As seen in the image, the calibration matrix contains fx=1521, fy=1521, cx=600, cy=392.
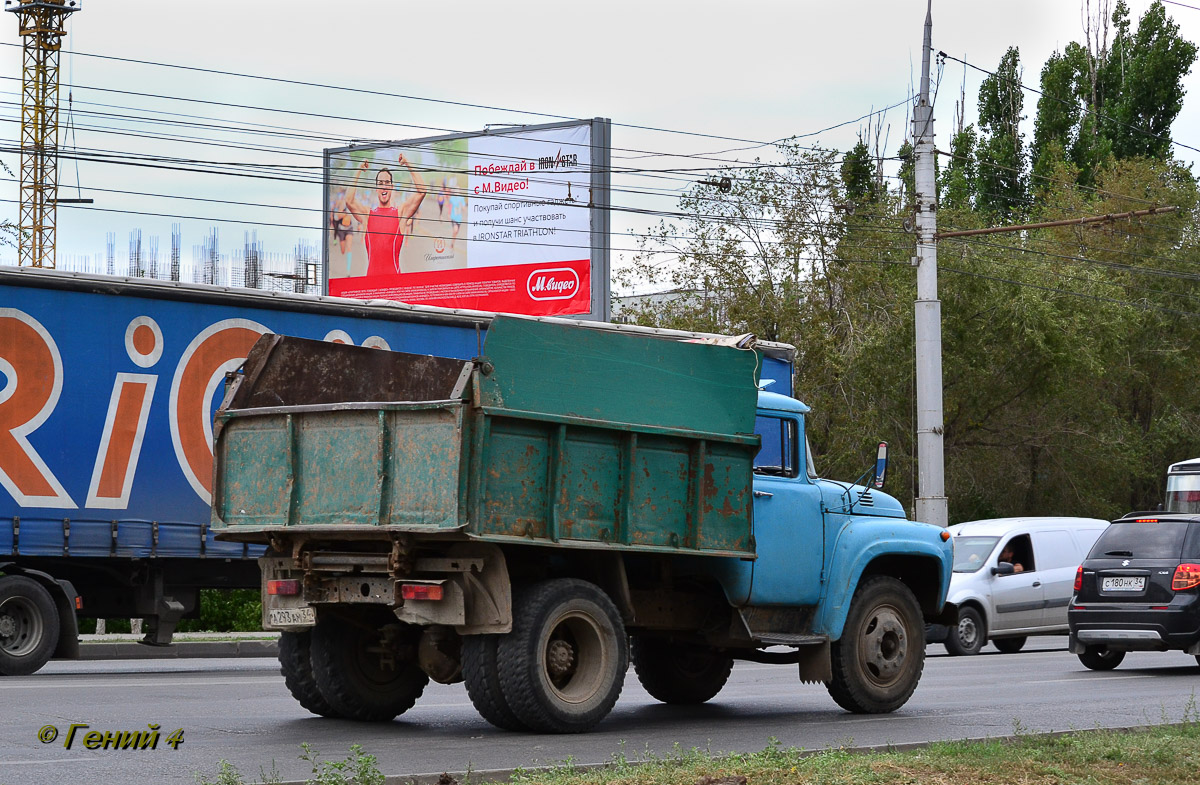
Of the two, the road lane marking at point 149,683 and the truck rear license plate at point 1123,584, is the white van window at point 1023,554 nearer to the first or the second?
the truck rear license plate at point 1123,584

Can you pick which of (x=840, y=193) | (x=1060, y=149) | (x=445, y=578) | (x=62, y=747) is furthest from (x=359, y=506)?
(x=1060, y=149)

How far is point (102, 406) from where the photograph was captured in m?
15.3

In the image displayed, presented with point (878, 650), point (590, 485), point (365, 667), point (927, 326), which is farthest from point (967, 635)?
point (590, 485)

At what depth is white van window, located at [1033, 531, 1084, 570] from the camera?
882 inches

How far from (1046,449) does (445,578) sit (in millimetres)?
31446

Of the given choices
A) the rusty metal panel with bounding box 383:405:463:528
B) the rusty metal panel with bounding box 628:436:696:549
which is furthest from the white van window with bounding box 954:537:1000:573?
the rusty metal panel with bounding box 383:405:463:528

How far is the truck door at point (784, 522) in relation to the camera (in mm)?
10805

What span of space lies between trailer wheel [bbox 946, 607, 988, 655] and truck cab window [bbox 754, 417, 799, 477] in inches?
425

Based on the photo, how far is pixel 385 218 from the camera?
1313 inches

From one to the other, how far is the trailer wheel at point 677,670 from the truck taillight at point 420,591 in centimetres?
333

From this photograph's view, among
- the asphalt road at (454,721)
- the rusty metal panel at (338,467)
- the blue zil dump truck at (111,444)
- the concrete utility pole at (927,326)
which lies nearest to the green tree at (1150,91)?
the concrete utility pole at (927,326)

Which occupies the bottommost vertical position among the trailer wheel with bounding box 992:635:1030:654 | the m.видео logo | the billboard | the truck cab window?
the trailer wheel with bounding box 992:635:1030:654

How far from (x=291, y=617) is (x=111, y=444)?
622 centimetres

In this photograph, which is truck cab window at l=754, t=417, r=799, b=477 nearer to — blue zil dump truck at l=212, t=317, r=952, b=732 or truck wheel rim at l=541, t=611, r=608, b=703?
blue zil dump truck at l=212, t=317, r=952, b=732
